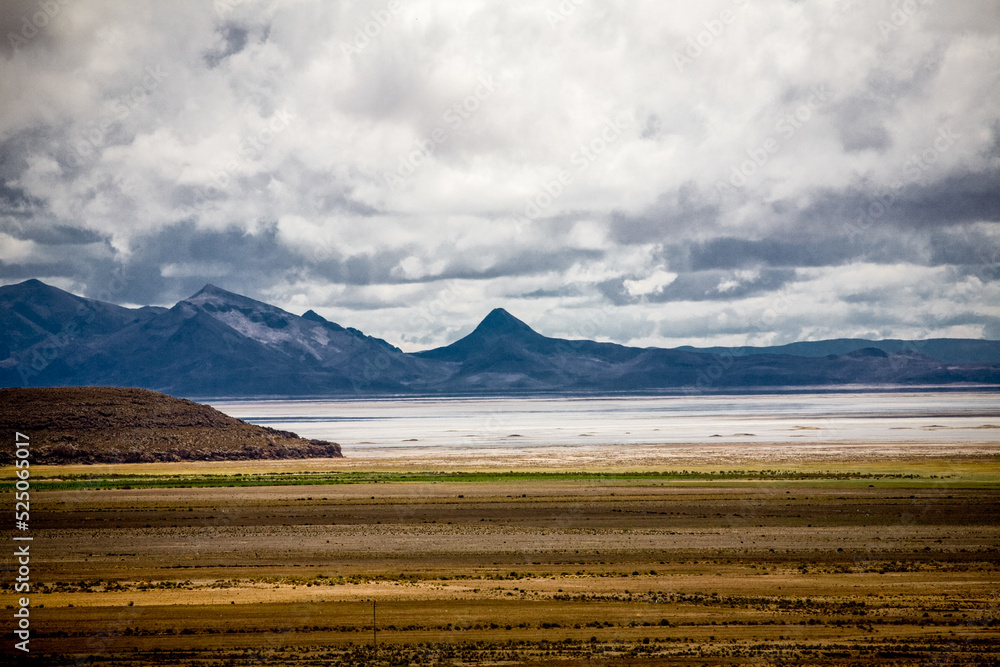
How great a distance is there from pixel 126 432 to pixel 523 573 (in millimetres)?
82042

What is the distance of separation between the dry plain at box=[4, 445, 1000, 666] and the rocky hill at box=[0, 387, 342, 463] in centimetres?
2936

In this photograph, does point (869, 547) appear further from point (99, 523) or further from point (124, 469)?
point (124, 469)

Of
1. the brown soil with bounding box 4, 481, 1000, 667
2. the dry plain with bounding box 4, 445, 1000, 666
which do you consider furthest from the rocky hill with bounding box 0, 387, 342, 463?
the brown soil with bounding box 4, 481, 1000, 667

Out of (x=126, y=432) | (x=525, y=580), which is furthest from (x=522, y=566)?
(x=126, y=432)

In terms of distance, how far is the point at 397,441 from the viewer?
130500 millimetres

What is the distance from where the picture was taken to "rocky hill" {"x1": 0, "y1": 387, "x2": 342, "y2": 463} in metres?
101

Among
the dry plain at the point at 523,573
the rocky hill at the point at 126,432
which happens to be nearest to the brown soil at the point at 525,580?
the dry plain at the point at 523,573

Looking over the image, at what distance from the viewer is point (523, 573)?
38.8 m

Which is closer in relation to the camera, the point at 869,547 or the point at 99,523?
the point at 869,547

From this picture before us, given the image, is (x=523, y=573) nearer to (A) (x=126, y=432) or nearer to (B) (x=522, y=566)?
(B) (x=522, y=566)

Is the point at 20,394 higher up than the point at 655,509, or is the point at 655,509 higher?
the point at 20,394

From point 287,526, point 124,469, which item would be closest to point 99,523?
point 287,526

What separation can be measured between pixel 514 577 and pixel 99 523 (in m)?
30.6

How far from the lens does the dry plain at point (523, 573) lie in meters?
27.6
